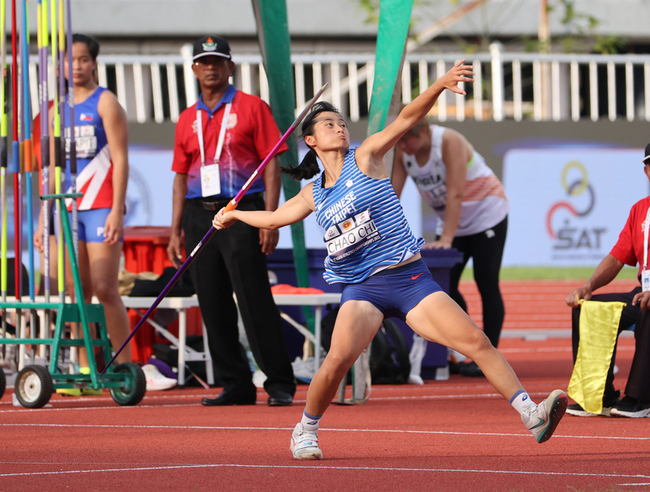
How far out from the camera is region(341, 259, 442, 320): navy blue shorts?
4.17 meters

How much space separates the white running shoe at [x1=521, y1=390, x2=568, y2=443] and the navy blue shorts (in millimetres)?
664

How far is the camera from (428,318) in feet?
13.5

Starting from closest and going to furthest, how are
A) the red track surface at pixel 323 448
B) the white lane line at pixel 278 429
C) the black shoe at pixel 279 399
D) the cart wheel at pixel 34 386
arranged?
the red track surface at pixel 323 448 → the white lane line at pixel 278 429 → the cart wheel at pixel 34 386 → the black shoe at pixel 279 399

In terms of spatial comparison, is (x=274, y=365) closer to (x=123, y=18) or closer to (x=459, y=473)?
(x=459, y=473)

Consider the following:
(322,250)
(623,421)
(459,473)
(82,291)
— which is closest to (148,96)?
(322,250)

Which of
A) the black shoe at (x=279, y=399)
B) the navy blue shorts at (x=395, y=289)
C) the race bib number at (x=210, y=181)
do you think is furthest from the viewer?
the black shoe at (x=279, y=399)

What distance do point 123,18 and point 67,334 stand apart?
1560 cm

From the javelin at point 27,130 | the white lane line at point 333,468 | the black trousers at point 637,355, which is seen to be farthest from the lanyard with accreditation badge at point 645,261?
the javelin at point 27,130

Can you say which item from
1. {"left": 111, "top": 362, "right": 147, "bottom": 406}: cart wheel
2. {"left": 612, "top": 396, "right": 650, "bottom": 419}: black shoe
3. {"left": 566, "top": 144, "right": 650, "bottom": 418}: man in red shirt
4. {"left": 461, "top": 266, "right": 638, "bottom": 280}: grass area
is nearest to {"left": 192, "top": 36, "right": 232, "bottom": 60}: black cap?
{"left": 111, "top": 362, "right": 147, "bottom": 406}: cart wheel

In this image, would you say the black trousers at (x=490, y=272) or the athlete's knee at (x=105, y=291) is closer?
the athlete's knee at (x=105, y=291)

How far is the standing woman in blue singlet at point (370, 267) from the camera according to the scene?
13.3 ft

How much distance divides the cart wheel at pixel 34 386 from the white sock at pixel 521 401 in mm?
2979

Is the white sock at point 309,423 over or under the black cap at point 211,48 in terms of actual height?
under

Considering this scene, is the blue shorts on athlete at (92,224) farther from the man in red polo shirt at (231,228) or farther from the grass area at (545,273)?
the grass area at (545,273)
